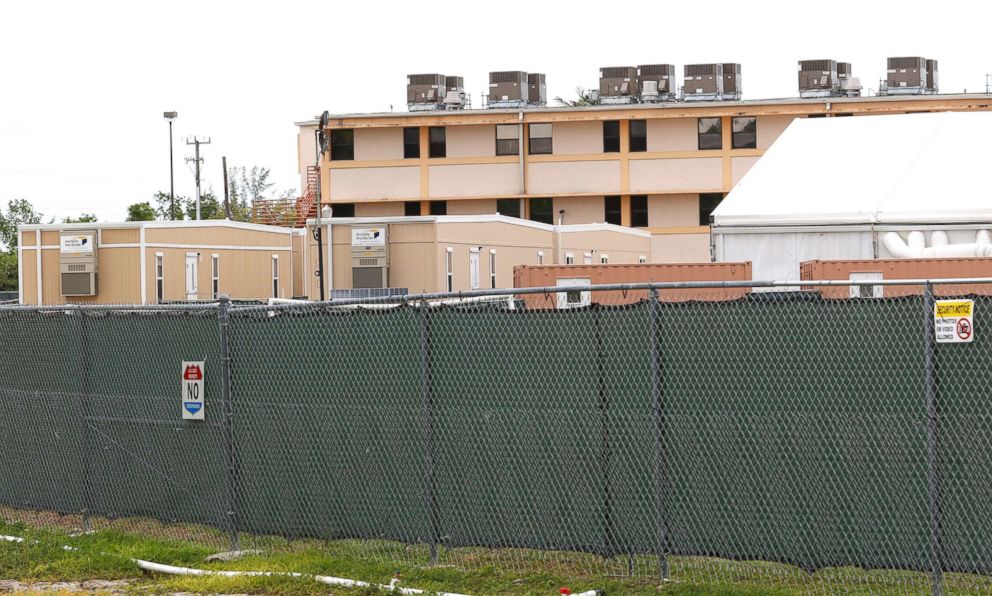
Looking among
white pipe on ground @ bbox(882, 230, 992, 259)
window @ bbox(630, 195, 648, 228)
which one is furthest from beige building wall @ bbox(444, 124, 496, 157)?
white pipe on ground @ bbox(882, 230, 992, 259)

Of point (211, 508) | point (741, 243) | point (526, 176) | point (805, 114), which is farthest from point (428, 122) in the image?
point (211, 508)

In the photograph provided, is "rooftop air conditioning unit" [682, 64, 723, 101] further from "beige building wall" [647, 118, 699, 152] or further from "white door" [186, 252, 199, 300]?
"white door" [186, 252, 199, 300]

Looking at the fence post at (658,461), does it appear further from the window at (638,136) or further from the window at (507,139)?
the window at (507,139)

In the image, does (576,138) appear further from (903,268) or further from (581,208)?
(903,268)

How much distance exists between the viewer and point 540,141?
6419 centimetres

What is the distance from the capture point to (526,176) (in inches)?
2507

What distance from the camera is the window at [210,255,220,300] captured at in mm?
36906

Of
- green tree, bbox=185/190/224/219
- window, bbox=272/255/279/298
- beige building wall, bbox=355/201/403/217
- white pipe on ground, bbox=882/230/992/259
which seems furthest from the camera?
green tree, bbox=185/190/224/219

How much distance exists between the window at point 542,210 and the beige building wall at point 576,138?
2631 mm

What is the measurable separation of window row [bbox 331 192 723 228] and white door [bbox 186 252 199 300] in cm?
2915

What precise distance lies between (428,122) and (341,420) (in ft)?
181

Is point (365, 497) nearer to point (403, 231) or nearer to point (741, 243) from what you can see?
point (741, 243)

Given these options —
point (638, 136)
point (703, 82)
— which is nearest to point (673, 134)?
point (638, 136)

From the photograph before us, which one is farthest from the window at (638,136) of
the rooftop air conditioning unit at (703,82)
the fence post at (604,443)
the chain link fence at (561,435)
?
the fence post at (604,443)
